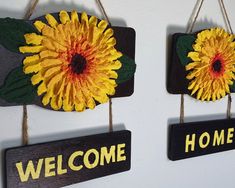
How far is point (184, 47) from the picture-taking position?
26.8 inches

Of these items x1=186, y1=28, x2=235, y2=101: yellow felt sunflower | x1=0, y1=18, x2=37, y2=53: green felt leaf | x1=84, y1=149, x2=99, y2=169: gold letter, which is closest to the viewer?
x1=0, y1=18, x2=37, y2=53: green felt leaf

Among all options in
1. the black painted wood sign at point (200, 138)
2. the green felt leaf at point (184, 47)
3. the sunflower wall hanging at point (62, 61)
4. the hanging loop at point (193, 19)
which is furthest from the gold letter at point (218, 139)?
the sunflower wall hanging at point (62, 61)

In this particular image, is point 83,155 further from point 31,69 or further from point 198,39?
point 198,39

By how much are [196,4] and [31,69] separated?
44cm

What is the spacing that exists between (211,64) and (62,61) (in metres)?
0.37

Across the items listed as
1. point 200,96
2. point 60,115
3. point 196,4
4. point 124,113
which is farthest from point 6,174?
point 196,4

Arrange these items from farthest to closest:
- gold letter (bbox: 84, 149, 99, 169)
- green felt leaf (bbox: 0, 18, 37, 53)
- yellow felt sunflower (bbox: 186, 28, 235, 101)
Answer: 1. yellow felt sunflower (bbox: 186, 28, 235, 101)
2. gold letter (bbox: 84, 149, 99, 169)
3. green felt leaf (bbox: 0, 18, 37, 53)

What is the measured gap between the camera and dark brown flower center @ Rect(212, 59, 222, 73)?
71 centimetres

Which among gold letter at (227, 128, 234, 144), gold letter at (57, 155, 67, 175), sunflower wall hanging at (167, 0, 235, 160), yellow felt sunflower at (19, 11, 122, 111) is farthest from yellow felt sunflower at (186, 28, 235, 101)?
gold letter at (57, 155, 67, 175)

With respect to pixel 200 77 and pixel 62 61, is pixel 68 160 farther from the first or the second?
pixel 200 77

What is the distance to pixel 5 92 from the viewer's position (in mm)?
492

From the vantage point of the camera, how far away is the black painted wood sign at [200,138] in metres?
0.71

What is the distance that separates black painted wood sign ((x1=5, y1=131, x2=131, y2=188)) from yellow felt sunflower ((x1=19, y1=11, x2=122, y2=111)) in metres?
0.08

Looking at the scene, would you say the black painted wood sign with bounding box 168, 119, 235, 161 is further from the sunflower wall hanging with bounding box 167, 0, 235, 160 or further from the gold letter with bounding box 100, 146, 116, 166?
the gold letter with bounding box 100, 146, 116, 166
